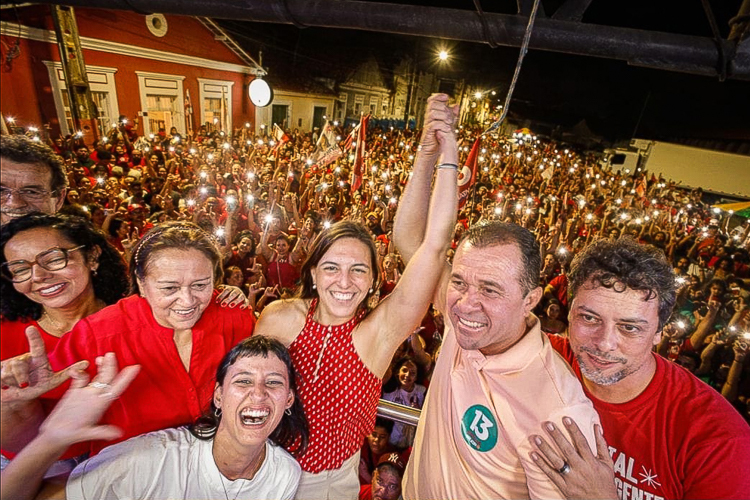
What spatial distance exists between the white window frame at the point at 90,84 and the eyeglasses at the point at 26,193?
1343 cm

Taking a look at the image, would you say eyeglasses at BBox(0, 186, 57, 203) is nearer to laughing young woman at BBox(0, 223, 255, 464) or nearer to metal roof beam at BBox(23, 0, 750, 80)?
laughing young woman at BBox(0, 223, 255, 464)

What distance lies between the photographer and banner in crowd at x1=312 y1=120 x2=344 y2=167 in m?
8.98

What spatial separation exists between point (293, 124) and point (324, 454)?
95.5ft

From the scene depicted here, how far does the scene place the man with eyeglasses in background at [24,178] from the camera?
215cm

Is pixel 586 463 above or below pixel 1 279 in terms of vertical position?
below

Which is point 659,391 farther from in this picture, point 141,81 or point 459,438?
point 141,81

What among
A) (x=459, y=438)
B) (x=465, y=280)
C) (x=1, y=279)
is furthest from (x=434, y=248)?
(x=1, y=279)

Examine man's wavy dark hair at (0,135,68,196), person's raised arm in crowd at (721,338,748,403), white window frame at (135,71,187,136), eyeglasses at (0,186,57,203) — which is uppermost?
white window frame at (135,71,187,136)

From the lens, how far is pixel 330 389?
2174mm

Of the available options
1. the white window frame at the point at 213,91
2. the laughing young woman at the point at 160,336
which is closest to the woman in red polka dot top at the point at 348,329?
the laughing young woman at the point at 160,336

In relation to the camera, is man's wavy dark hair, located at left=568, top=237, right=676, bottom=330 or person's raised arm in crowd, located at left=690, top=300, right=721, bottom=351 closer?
man's wavy dark hair, located at left=568, top=237, right=676, bottom=330

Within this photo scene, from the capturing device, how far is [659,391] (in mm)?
1925

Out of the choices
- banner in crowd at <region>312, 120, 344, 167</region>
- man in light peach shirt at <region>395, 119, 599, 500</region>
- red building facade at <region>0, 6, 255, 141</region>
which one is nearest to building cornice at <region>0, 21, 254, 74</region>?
red building facade at <region>0, 6, 255, 141</region>

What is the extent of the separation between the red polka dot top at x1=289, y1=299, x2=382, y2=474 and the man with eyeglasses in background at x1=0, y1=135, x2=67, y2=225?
5.64 ft
